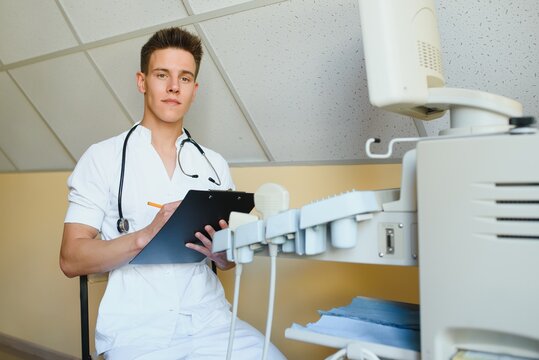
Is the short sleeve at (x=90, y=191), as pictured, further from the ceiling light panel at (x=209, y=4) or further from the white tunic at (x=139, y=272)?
the ceiling light panel at (x=209, y=4)

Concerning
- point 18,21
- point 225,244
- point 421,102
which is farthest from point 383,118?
point 18,21

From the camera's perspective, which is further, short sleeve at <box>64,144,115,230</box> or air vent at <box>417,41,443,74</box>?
short sleeve at <box>64,144,115,230</box>

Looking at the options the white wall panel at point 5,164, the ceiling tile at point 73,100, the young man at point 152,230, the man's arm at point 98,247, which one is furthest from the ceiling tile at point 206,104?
the white wall panel at point 5,164

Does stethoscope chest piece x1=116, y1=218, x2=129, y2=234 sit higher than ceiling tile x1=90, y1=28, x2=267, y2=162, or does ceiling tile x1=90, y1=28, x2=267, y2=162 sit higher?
ceiling tile x1=90, y1=28, x2=267, y2=162

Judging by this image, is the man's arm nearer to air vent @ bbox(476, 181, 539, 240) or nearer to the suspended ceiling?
the suspended ceiling

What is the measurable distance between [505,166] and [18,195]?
2.96 metres

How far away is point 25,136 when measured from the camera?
2.87 meters

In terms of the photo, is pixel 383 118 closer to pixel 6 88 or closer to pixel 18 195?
pixel 6 88

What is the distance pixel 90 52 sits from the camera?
2.18 meters

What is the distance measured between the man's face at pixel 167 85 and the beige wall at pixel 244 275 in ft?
1.69

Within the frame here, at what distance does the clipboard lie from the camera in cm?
127

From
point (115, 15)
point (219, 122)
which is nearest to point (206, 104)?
point (219, 122)

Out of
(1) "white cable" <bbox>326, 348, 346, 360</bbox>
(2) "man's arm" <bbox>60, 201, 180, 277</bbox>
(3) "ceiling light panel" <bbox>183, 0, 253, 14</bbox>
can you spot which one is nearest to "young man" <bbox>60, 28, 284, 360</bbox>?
(2) "man's arm" <bbox>60, 201, 180, 277</bbox>

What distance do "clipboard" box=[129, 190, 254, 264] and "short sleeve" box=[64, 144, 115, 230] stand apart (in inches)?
8.3
